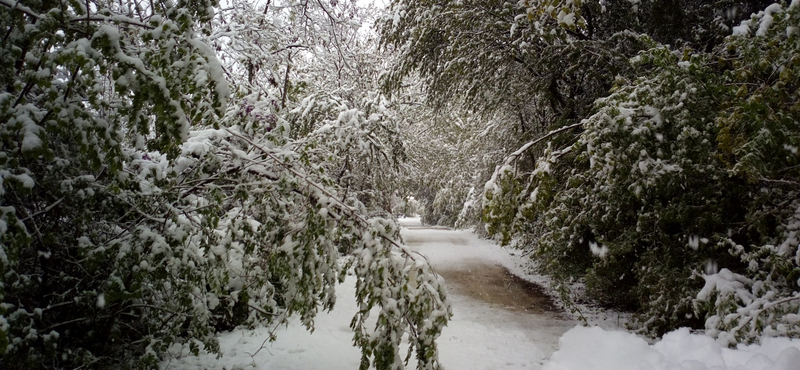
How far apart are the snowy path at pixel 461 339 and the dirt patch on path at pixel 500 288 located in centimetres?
2

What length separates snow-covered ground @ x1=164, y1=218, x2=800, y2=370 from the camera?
315cm

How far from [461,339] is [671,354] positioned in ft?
9.16

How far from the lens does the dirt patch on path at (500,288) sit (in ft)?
24.7

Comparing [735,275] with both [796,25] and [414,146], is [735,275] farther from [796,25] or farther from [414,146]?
[414,146]

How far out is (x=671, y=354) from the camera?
134 inches

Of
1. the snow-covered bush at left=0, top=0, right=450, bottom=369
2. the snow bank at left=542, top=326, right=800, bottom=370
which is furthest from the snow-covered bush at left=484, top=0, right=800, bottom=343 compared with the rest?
the snow-covered bush at left=0, top=0, right=450, bottom=369

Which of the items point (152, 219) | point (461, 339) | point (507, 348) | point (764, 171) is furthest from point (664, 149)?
point (152, 219)

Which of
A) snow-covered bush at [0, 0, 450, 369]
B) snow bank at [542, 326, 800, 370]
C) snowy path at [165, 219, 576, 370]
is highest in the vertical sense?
snow-covered bush at [0, 0, 450, 369]

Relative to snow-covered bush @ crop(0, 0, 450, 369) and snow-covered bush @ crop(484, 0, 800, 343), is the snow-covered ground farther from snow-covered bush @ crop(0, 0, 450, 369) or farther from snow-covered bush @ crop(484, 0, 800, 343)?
snow-covered bush @ crop(0, 0, 450, 369)

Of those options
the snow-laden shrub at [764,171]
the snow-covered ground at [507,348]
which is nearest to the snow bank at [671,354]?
the snow-covered ground at [507,348]

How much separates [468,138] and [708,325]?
39.1 ft

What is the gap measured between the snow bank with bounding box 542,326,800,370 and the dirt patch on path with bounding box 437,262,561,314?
134 inches

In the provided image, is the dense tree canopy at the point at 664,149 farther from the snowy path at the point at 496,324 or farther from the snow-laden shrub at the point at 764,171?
the snowy path at the point at 496,324

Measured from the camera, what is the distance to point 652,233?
4637mm
